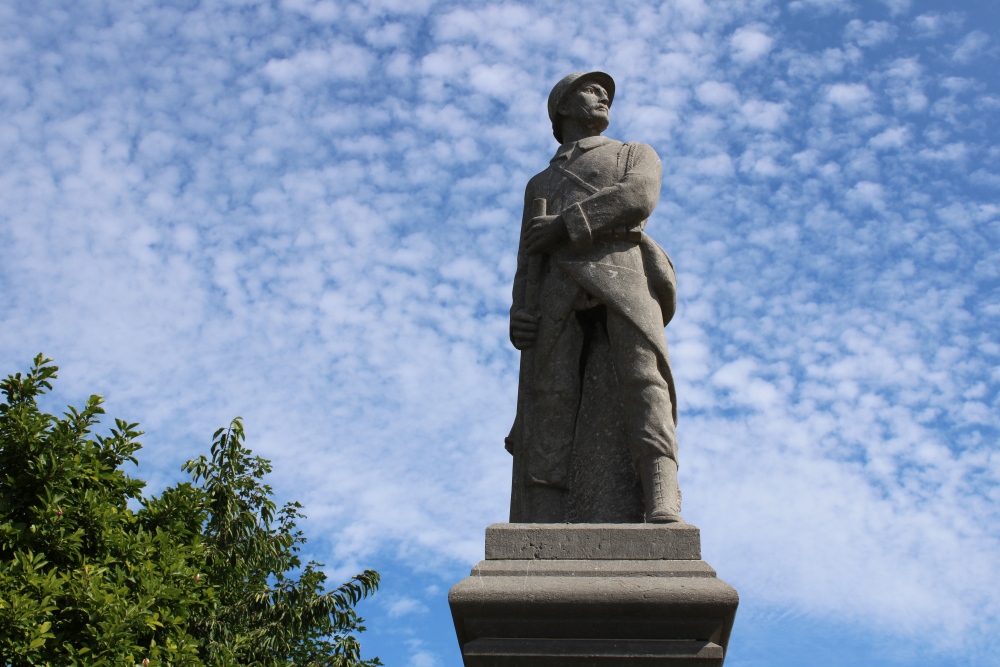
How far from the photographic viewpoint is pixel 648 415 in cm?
611

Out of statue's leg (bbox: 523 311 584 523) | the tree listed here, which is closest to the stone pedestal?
statue's leg (bbox: 523 311 584 523)

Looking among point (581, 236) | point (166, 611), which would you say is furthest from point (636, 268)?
point (166, 611)

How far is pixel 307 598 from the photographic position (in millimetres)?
16969

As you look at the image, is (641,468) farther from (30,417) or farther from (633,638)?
(30,417)

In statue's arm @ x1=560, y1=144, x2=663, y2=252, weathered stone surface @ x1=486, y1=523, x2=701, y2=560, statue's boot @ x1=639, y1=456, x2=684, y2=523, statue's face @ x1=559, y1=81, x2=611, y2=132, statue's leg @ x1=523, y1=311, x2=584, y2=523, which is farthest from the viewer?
statue's face @ x1=559, y1=81, x2=611, y2=132

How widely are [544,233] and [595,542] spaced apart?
2.06 metres

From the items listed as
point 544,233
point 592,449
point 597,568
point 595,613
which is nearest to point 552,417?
point 592,449

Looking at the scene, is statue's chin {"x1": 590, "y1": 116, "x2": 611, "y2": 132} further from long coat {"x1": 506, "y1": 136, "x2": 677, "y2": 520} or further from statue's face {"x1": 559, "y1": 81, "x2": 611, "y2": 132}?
long coat {"x1": 506, "y1": 136, "x2": 677, "y2": 520}

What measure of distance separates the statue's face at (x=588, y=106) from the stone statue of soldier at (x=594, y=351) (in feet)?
1.60

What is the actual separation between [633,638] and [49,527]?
7366mm

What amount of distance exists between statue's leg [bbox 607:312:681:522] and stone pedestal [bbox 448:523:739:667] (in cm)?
54

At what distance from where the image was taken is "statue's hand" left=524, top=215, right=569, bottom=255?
6684 mm

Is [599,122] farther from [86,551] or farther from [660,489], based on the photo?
[86,551]

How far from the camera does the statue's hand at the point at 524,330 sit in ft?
21.8
